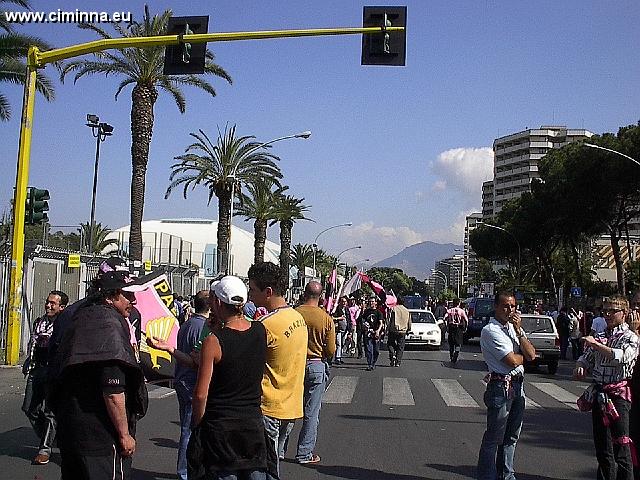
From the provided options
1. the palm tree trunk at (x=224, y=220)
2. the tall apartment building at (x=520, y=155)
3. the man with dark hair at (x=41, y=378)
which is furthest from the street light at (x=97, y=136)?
the tall apartment building at (x=520, y=155)

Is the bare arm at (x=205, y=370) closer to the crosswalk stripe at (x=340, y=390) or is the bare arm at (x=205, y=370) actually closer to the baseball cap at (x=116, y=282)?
the baseball cap at (x=116, y=282)

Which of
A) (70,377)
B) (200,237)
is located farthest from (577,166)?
(200,237)

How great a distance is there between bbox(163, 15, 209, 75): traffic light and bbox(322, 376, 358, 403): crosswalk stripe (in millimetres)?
5984

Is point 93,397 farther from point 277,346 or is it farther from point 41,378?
point 41,378

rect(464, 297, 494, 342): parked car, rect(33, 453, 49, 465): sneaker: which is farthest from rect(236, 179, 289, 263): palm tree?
rect(33, 453, 49, 465): sneaker

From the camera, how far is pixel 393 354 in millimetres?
21734

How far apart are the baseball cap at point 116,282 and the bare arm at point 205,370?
30.8 inches

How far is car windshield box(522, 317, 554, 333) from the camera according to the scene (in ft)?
70.4

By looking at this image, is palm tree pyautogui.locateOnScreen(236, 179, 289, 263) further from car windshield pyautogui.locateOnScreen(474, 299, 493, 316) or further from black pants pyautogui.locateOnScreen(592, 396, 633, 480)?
black pants pyautogui.locateOnScreen(592, 396, 633, 480)

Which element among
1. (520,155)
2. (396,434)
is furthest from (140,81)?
(520,155)

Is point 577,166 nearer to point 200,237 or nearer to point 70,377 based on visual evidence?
point 70,377

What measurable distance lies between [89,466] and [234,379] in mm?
906

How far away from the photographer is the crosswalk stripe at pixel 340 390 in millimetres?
14363

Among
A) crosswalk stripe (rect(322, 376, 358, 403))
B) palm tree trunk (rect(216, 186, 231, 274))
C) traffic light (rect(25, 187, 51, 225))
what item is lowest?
crosswalk stripe (rect(322, 376, 358, 403))
